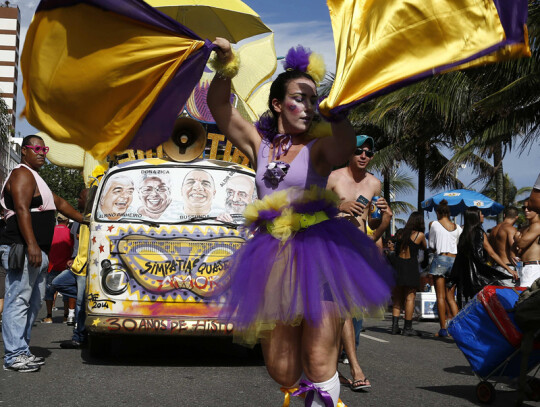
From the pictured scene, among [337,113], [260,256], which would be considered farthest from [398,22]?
[260,256]

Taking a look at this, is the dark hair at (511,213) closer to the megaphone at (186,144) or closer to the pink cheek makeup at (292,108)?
the megaphone at (186,144)

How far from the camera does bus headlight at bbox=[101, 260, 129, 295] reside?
7.45m

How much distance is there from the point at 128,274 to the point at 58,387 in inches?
60.6

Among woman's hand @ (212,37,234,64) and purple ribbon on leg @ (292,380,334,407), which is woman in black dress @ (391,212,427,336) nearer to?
purple ribbon on leg @ (292,380,334,407)

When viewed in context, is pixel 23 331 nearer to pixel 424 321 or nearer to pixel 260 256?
pixel 260 256

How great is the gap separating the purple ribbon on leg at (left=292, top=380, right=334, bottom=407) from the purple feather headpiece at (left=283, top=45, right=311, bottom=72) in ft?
5.46

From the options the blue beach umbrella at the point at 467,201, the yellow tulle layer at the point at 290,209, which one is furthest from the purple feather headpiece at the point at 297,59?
the blue beach umbrella at the point at 467,201

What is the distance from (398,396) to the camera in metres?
6.09

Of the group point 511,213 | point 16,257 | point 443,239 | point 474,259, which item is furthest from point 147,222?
point 511,213

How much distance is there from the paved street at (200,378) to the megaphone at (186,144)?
2.18 m

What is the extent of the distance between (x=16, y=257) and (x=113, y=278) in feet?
3.27

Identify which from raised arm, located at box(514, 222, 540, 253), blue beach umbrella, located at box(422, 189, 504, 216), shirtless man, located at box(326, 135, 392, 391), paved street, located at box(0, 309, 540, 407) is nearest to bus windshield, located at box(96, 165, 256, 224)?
paved street, located at box(0, 309, 540, 407)

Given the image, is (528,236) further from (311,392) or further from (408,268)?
(408,268)

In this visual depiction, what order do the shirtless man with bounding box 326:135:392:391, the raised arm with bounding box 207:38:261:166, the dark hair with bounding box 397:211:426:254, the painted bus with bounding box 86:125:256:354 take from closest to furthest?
the raised arm with bounding box 207:38:261:166 < the shirtless man with bounding box 326:135:392:391 < the painted bus with bounding box 86:125:256:354 < the dark hair with bounding box 397:211:426:254
